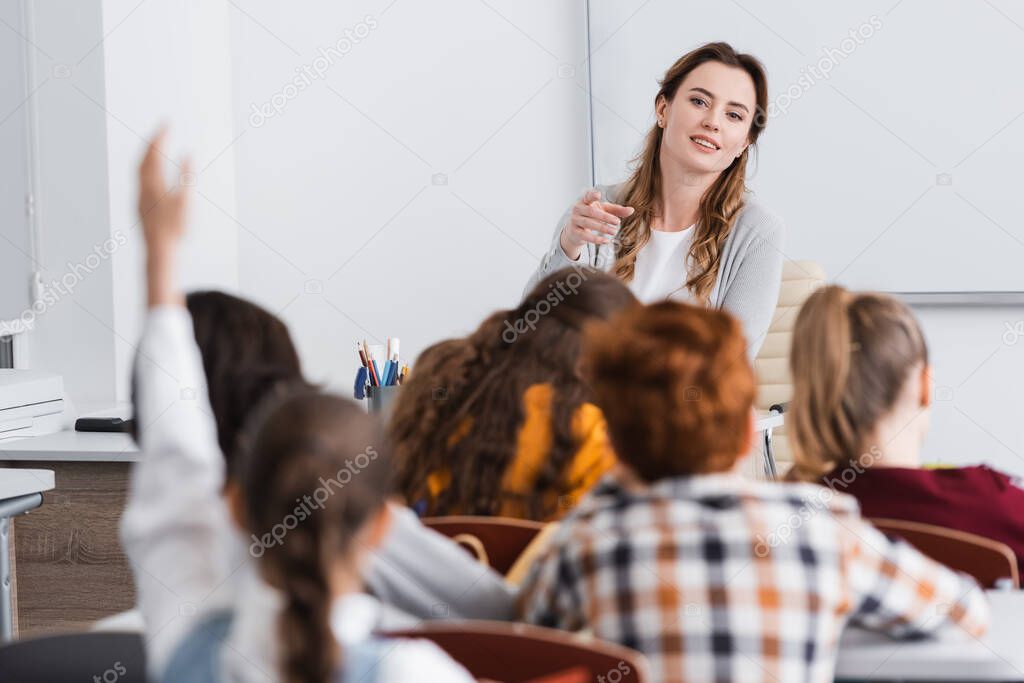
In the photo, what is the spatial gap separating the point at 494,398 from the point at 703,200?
3.74 ft

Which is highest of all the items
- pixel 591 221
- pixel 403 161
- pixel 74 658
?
pixel 403 161

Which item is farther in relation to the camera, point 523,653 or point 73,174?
point 73,174

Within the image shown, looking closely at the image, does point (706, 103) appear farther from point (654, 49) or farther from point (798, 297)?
point (654, 49)

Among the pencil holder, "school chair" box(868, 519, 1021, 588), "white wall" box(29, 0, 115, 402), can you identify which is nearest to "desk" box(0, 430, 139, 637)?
the pencil holder

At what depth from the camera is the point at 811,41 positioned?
395cm

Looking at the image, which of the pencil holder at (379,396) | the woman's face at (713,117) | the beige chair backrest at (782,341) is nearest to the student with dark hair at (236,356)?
the pencil holder at (379,396)

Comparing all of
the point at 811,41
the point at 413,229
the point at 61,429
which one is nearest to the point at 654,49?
the point at 811,41

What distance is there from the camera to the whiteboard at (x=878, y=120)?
12.1 feet

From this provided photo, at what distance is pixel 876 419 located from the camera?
1.67m

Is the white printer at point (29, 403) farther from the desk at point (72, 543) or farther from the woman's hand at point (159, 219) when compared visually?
the woman's hand at point (159, 219)

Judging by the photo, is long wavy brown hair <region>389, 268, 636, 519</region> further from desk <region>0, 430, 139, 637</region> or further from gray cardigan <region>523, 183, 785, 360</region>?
desk <region>0, 430, 139, 637</region>

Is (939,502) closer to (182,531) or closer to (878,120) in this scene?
(182,531)

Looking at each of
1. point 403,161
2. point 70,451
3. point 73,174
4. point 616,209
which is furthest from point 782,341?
point 73,174

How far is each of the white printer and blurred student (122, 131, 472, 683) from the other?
208 cm
